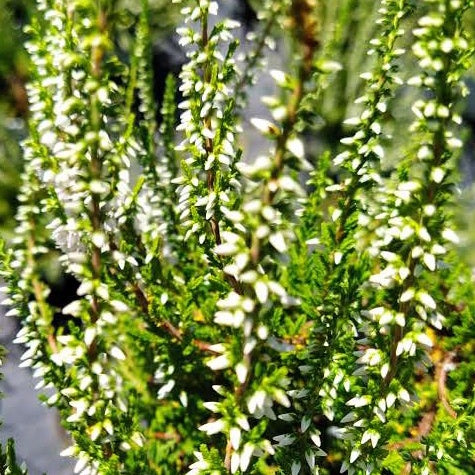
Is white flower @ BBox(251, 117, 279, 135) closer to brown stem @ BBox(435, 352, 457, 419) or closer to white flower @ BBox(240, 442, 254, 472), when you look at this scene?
white flower @ BBox(240, 442, 254, 472)

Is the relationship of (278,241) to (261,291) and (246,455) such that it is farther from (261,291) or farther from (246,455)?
(246,455)

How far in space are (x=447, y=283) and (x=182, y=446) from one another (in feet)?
4.88

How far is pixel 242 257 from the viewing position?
41.2 inches

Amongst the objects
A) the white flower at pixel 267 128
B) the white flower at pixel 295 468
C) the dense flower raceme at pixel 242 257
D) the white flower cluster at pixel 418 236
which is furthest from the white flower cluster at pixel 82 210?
the white flower cluster at pixel 418 236

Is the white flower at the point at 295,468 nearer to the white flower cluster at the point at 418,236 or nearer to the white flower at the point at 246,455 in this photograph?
the white flower cluster at the point at 418,236

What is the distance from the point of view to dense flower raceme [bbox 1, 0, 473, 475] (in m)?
1.10

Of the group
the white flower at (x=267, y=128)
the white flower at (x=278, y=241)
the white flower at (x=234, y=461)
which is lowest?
the white flower at (x=234, y=461)

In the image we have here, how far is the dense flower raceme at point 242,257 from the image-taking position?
1.10m

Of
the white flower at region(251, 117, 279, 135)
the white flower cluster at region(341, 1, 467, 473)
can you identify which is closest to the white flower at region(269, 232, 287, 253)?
the white flower at region(251, 117, 279, 135)

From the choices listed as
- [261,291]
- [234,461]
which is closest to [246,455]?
[234,461]

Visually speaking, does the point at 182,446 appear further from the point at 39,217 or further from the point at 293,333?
the point at 39,217

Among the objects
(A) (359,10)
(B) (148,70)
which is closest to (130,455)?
(B) (148,70)

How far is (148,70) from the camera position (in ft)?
8.69

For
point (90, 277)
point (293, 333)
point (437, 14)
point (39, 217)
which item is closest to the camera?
point (437, 14)
